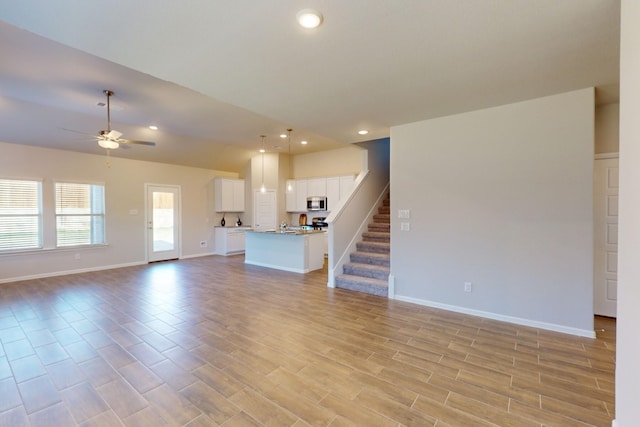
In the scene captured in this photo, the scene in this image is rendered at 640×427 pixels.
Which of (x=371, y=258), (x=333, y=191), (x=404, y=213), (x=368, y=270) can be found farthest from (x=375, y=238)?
(x=333, y=191)

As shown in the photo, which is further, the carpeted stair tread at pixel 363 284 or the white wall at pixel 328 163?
the white wall at pixel 328 163

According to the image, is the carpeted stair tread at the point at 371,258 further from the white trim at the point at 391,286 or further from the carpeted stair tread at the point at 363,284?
the white trim at the point at 391,286

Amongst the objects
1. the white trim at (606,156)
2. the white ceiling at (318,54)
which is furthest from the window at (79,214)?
the white trim at (606,156)

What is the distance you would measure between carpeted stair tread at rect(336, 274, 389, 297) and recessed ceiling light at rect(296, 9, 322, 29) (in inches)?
147

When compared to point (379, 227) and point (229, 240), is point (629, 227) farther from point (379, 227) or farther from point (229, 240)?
point (229, 240)

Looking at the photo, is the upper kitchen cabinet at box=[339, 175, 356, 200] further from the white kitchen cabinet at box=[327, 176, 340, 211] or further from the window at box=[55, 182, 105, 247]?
the window at box=[55, 182, 105, 247]

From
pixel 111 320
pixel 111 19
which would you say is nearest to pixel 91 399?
pixel 111 320

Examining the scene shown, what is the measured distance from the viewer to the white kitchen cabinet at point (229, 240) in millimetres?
8586

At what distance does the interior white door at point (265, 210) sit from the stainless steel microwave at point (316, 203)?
1105 millimetres

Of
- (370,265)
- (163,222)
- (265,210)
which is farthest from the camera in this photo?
(265,210)

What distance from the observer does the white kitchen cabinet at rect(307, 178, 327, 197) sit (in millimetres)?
8172

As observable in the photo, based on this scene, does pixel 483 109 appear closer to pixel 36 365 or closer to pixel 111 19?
pixel 111 19

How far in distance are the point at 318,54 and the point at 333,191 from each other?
5.75m

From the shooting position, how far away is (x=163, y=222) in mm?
7734
